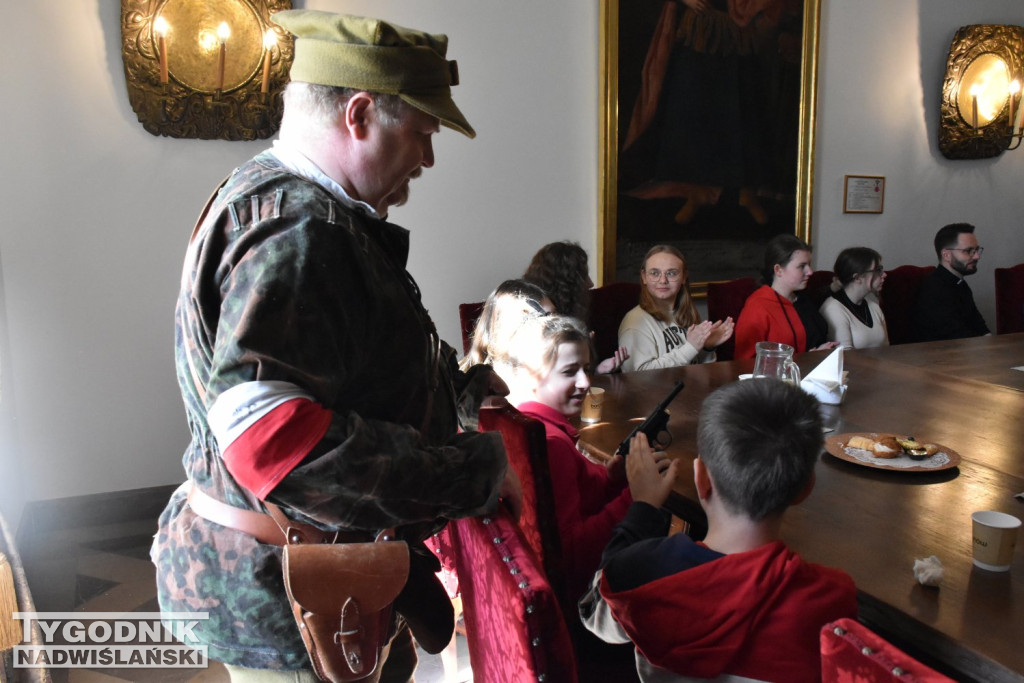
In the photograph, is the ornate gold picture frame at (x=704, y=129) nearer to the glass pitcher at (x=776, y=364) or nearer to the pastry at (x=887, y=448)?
the glass pitcher at (x=776, y=364)

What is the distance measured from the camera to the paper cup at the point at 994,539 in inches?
47.9

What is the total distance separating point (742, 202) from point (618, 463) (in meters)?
3.18

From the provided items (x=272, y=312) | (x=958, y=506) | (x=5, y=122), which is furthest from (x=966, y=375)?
(x=5, y=122)

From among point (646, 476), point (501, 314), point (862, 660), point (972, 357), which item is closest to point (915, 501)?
point (646, 476)

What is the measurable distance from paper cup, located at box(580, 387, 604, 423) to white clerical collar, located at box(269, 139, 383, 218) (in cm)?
121

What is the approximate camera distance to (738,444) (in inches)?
44.6

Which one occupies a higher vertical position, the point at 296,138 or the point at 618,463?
the point at 296,138

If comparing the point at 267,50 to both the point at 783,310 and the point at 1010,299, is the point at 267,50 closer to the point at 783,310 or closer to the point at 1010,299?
the point at 783,310

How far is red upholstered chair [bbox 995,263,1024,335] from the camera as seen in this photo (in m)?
4.29

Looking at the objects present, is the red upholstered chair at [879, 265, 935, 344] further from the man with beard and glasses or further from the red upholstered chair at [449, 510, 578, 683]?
the red upholstered chair at [449, 510, 578, 683]

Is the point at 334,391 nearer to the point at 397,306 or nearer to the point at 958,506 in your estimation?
Answer: the point at 397,306

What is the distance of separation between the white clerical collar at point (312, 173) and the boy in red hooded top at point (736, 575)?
640 millimetres

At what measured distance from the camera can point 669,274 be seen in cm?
331

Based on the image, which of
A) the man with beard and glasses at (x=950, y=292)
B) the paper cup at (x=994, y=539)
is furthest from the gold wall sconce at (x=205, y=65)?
the man with beard and glasses at (x=950, y=292)
